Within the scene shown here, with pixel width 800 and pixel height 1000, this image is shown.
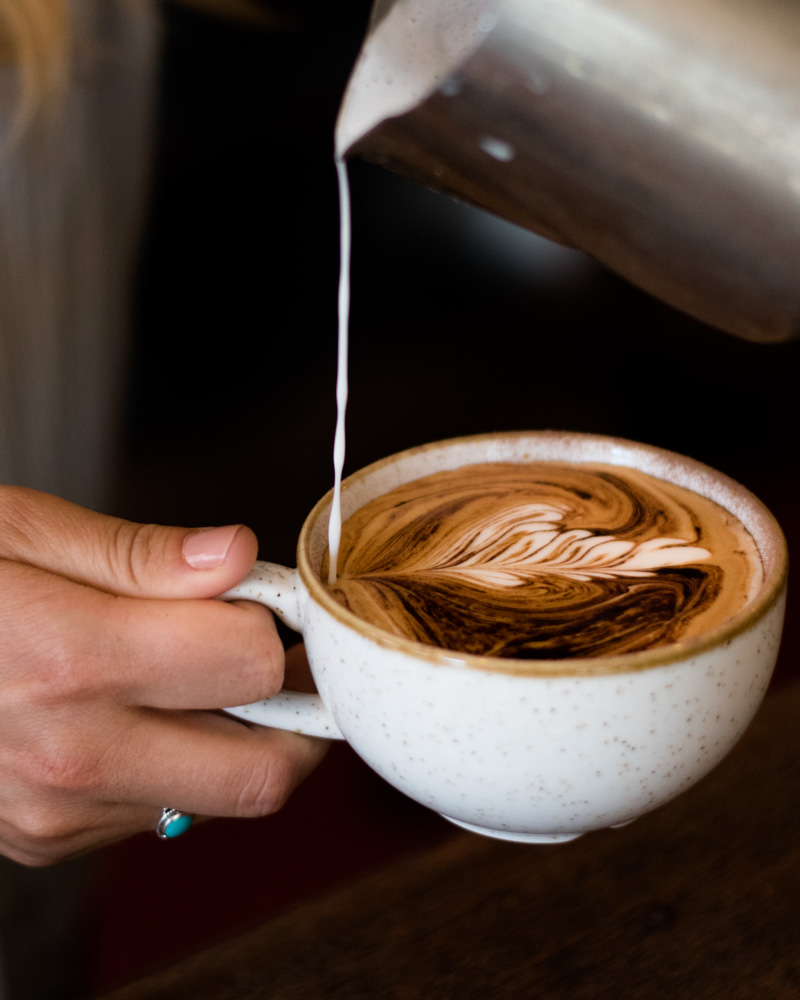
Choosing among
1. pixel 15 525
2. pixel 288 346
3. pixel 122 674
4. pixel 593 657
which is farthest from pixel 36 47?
pixel 593 657

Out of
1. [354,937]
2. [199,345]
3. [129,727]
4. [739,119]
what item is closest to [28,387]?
[199,345]

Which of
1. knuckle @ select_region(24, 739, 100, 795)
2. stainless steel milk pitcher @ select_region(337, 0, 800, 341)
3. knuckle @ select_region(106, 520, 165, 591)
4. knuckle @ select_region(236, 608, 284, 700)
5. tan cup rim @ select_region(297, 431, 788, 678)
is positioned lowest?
knuckle @ select_region(24, 739, 100, 795)

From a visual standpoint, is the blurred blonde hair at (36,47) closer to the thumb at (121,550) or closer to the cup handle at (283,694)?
the thumb at (121,550)

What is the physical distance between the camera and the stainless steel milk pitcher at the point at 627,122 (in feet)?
1.57

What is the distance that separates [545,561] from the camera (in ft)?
2.44

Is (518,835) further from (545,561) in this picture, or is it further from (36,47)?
(36,47)

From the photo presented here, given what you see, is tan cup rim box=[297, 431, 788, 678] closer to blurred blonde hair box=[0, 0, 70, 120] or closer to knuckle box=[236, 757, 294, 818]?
knuckle box=[236, 757, 294, 818]

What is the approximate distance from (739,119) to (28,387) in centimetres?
101

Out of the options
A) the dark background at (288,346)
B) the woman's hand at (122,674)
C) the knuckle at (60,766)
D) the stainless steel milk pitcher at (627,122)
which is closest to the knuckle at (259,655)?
the woman's hand at (122,674)

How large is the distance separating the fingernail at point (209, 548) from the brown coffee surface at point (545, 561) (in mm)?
85

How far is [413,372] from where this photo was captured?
1.77 metres

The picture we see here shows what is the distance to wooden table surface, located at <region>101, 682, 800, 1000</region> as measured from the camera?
631mm

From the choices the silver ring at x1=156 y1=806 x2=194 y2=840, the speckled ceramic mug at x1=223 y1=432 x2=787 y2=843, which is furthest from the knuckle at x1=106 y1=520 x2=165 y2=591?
the silver ring at x1=156 y1=806 x2=194 y2=840

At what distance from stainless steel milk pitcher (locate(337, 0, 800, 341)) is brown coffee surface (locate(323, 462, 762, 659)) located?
190mm
